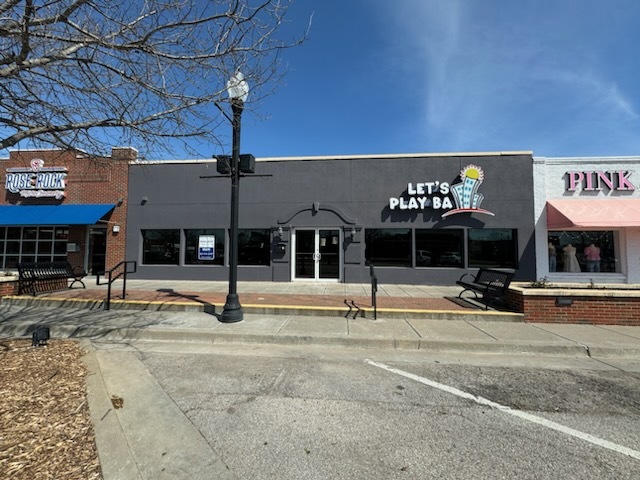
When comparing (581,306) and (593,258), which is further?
(593,258)

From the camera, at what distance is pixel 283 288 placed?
40.4ft

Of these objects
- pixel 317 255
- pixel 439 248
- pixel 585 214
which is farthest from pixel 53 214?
pixel 585 214

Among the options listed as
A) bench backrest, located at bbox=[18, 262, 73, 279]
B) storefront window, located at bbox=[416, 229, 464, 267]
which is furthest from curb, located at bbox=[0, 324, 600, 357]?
storefront window, located at bbox=[416, 229, 464, 267]

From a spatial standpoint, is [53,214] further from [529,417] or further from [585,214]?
[585,214]

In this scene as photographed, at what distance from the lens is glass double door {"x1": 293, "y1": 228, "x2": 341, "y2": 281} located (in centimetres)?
1423

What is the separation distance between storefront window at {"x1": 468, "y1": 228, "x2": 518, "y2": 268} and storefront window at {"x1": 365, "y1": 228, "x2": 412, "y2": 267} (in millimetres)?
2547

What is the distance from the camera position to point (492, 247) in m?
13.6

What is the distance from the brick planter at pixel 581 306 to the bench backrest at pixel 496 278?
2.07 ft

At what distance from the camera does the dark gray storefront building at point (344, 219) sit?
13.6m

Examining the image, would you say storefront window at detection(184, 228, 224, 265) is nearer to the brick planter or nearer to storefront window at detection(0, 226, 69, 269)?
storefront window at detection(0, 226, 69, 269)

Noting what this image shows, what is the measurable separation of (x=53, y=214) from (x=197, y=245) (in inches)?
253

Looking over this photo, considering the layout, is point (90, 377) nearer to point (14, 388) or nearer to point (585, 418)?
point (14, 388)

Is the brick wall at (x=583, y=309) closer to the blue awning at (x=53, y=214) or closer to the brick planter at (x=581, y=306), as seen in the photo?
the brick planter at (x=581, y=306)

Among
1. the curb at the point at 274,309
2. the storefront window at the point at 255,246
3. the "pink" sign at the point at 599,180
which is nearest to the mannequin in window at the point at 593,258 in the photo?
the "pink" sign at the point at 599,180
